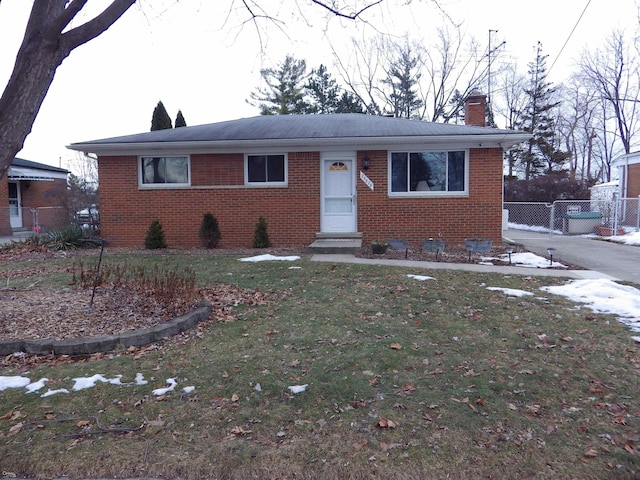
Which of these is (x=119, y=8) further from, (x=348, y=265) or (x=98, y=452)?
(x=348, y=265)

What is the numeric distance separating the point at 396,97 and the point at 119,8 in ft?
112

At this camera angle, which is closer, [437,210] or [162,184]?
[437,210]

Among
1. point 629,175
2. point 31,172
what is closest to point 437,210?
point 629,175

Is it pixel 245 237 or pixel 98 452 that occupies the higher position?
pixel 245 237

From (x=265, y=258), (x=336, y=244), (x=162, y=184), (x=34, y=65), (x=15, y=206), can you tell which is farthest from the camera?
(x=15, y=206)

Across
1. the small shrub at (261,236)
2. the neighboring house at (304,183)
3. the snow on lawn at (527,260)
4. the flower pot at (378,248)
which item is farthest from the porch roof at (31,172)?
the snow on lawn at (527,260)

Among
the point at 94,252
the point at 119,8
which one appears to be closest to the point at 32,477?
the point at 119,8

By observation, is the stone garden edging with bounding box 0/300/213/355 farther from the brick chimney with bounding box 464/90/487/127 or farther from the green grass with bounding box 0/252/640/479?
the brick chimney with bounding box 464/90/487/127

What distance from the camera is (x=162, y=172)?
44.7 feet

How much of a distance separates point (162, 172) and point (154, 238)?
2023 mm

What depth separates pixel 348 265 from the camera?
9688mm

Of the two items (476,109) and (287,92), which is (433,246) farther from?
(287,92)

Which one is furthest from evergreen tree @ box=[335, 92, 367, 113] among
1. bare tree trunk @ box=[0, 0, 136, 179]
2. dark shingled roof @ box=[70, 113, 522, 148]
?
bare tree trunk @ box=[0, 0, 136, 179]

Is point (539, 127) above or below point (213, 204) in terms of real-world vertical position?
above
